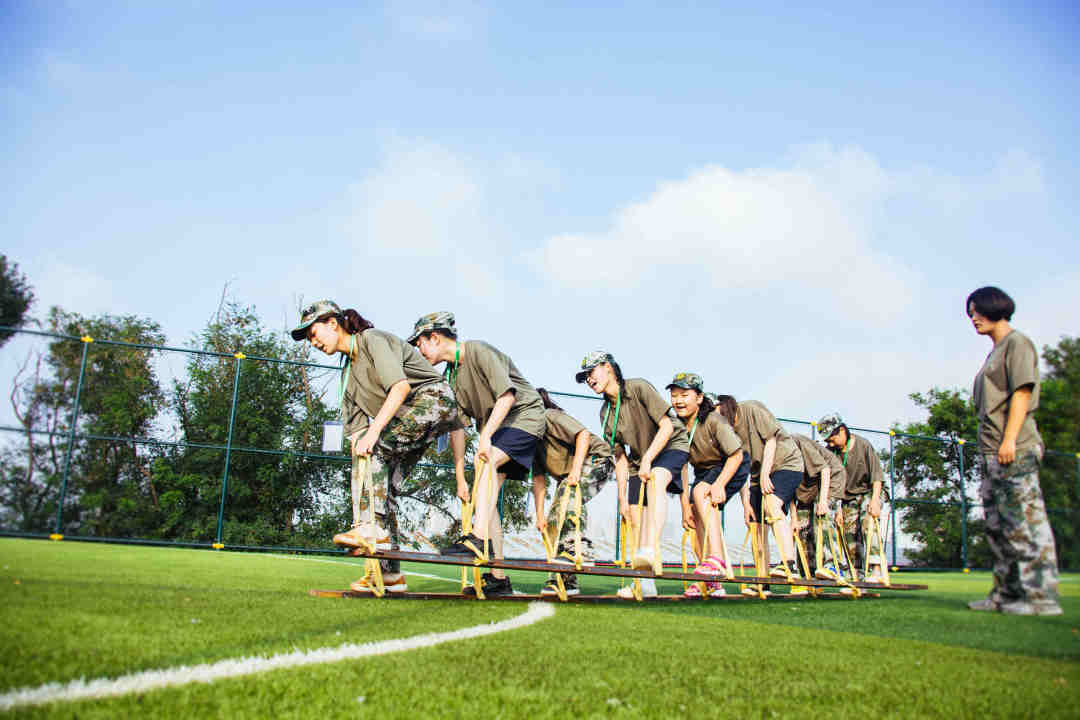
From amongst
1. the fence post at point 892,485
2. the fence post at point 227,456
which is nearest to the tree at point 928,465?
the fence post at point 892,485

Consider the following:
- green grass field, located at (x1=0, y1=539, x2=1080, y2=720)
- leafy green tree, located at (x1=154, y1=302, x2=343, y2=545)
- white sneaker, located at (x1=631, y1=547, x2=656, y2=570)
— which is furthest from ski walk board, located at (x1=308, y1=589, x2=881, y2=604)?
leafy green tree, located at (x1=154, y1=302, x2=343, y2=545)

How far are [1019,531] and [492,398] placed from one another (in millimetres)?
3470

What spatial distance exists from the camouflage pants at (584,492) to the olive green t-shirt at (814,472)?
3.16 metres

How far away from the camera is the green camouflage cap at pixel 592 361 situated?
611cm

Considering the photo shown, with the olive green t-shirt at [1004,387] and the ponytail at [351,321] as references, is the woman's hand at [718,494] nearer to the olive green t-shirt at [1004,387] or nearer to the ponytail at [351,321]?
the olive green t-shirt at [1004,387]

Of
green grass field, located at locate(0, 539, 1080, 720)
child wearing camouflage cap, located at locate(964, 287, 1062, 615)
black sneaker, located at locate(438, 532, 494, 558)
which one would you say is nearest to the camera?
green grass field, located at locate(0, 539, 1080, 720)

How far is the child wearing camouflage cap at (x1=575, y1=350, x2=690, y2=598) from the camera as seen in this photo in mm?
6000

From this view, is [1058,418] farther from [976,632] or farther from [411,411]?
[411,411]

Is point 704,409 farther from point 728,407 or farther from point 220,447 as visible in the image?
point 220,447

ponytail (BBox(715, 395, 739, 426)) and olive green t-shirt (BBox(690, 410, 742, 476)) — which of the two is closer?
olive green t-shirt (BBox(690, 410, 742, 476))

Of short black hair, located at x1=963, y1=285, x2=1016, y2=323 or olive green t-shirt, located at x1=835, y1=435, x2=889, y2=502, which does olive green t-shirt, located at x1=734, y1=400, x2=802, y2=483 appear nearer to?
olive green t-shirt, located at x1=835, y1=435, x2=889, y2=502

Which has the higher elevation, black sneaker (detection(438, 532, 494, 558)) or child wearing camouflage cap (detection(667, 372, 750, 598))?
child wearing camouflage cap (detection(667, 372, 750, 598))

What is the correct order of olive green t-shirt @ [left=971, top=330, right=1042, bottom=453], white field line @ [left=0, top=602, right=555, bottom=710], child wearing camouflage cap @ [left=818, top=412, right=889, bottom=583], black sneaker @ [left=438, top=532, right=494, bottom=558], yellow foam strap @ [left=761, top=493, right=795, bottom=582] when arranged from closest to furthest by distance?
white field line @ [left=0, top=602, right=555, bottom=710] → olive green t-shirt @ [left=971, top=330, right=1042, bottom=453] → black sneaker @ [left=438, top=532, right=494, bottom=558] → yellow foam strap @ [left=761, top=493, right=795, bottom=582] → child wearing camouflage cap @ [left=818, top=412, right=889, bottom=583]

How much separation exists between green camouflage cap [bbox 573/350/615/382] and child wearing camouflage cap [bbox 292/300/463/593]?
1242 millimetres
